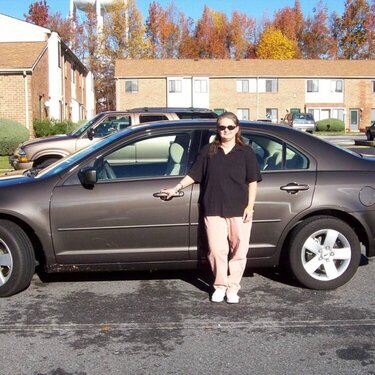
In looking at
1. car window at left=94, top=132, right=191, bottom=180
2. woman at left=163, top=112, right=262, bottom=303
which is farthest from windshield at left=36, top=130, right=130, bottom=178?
woman at left=163, top=112, right=262, bottom=303

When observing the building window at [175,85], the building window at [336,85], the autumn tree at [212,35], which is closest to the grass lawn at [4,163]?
the building window at [175,85]

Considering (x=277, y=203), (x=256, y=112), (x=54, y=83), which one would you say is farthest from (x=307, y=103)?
(x=277, y=203)

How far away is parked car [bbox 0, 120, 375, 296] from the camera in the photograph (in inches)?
195

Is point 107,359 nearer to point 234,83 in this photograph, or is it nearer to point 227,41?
point 234,83

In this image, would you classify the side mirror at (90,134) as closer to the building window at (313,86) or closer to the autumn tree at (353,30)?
the building window at (313,86)

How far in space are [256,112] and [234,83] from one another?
131 inches

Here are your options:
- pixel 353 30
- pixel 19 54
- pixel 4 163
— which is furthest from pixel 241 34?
pixel 4 163

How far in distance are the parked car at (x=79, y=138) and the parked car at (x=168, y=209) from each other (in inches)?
194

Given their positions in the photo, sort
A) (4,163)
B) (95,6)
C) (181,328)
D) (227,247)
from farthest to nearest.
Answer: (95,6) < (4,163) < (227,247) < (181,328)

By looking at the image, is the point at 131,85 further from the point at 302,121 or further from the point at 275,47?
the point at 275,47

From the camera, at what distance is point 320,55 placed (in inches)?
2832

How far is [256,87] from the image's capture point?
5147 centimetres

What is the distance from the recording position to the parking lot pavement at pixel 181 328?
3.74 metres

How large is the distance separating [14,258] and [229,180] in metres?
2.01
